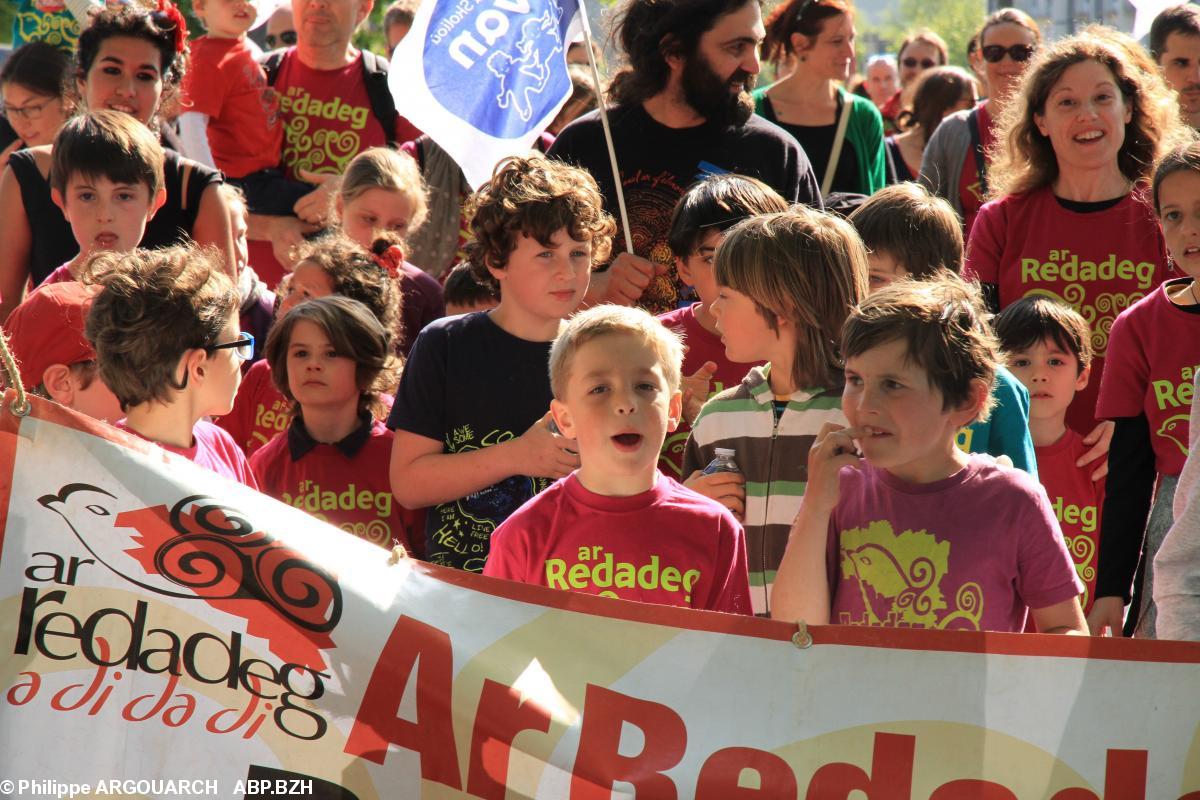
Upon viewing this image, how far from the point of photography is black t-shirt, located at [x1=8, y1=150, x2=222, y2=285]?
5.57 meters

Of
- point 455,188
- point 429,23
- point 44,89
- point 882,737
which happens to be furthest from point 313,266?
point 882,737

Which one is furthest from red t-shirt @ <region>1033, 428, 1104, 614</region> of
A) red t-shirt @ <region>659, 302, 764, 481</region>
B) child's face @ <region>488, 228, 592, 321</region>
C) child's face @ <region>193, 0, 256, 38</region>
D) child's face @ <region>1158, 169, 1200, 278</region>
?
child's face @ <region>193, 0, 256, 38</region>

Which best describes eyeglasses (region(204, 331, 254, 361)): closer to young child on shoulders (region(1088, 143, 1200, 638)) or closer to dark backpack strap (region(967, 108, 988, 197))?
young child on shoulders (region(1088, 143, 1200, 638))

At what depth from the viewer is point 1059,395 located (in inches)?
199

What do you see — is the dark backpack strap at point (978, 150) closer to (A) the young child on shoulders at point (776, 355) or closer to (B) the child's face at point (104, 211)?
(A) the young child on shoulders at point (776, 355)

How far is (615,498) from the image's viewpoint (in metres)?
3.48

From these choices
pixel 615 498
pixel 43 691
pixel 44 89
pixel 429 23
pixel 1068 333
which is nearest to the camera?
pixel 43 691

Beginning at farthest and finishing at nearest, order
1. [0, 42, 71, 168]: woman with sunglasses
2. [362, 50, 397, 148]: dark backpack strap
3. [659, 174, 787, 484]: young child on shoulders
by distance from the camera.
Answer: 1. [362, 50, 397, 148]: dark backpack strap
2. [0, 42, 71, 168]: woman with sunglasses
3. [659, 174, 787, 484]: young child on shoulders

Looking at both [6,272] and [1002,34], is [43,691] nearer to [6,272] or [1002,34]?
[6,272]

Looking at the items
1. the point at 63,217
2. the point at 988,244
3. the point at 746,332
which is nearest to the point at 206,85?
the point at 63,217

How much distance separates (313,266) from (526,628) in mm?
2977

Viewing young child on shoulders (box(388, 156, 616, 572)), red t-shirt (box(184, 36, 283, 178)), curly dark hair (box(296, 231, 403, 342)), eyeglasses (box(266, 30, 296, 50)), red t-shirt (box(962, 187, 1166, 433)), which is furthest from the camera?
eyeglasses (box(266, 30, 296, 50))

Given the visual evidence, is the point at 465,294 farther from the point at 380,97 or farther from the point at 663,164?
the point at 380,97

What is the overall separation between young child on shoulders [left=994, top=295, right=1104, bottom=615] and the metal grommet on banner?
2.28 meters
